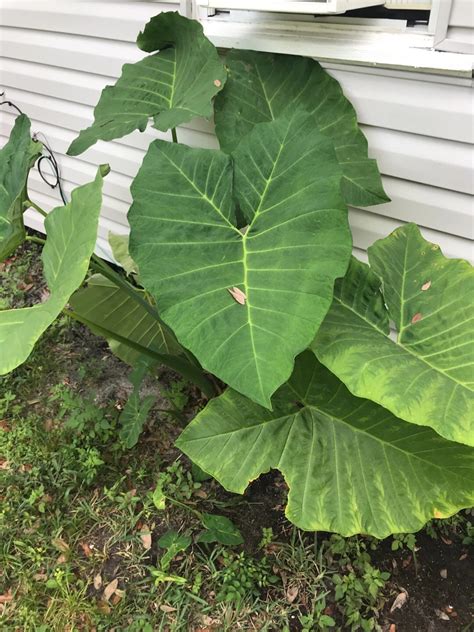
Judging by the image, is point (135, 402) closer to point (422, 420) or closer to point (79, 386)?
point (79, 386)

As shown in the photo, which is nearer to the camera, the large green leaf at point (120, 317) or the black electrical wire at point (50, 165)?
the large green leaf at point (120, 317)

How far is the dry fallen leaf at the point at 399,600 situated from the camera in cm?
161

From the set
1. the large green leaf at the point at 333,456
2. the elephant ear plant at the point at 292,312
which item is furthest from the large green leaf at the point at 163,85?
the large green leaf at the point at 333,456

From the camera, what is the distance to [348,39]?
1.61 metres

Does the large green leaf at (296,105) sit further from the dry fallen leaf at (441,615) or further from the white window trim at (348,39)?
the dry fallen leaf at (441,615)

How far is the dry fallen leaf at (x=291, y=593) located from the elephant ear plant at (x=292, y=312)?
1.43 ft

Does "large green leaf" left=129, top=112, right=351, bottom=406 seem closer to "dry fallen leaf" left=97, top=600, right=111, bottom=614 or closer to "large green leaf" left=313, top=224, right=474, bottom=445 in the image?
"large green leaf" left=313, top=224, right=474, bottom=445

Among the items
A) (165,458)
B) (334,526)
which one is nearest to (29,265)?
(165,458)

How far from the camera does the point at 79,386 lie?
2467 mm

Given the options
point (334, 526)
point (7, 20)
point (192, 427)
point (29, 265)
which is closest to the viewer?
point (334, 526)

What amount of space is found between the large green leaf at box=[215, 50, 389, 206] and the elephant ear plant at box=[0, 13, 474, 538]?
0.05m

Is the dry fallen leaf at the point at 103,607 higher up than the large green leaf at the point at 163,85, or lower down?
lower down

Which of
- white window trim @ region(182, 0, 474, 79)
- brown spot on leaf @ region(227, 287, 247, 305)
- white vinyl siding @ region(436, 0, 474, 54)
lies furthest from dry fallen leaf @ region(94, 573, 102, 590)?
white vinyl siding @ region(436, 0, 474, 54)

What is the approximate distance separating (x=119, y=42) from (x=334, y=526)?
203cm
